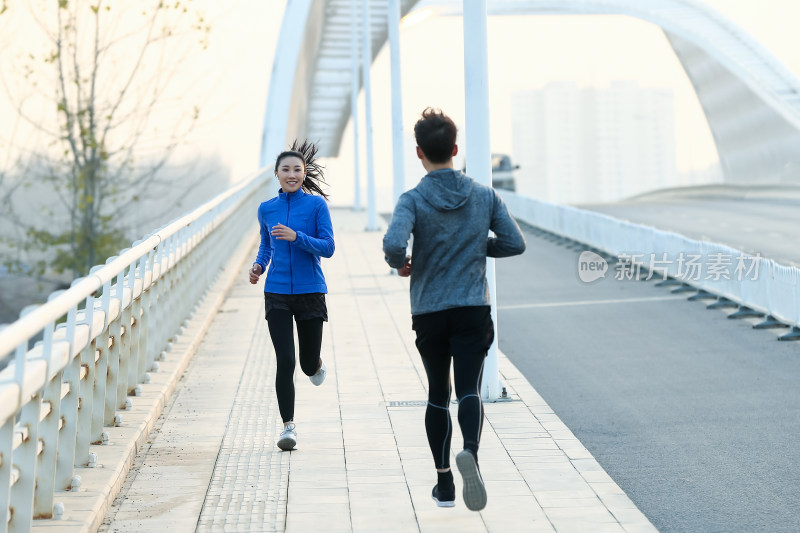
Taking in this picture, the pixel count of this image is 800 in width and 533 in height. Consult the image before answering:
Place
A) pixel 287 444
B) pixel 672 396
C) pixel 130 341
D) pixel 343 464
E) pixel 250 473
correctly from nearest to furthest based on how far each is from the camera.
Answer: pixel 250 473
pixel 343 464
pixel 287 444
pixel 130 341
pixel 672 396

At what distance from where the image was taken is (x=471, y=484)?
16.5 ft

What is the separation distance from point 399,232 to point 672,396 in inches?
180

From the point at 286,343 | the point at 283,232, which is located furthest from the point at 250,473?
the point at 283,232

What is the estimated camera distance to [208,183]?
131ft

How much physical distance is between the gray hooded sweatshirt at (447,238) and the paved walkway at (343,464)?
1.08 m

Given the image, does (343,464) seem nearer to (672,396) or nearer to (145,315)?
(145,315)

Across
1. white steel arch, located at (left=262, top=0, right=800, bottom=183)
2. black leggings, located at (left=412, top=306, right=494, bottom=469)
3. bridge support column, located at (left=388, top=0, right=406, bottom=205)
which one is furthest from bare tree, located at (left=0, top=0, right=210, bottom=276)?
white steel arch, located at (left=262, top=0, right=800, bottom=183)

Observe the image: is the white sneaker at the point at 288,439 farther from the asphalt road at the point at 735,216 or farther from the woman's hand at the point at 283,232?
the asphalt road at the point at 735,216

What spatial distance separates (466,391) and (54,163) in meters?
17.7

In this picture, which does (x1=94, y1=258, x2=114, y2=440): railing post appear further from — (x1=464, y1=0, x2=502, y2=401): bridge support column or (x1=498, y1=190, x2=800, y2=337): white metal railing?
(x1=498, y1=190, x2=800, y2=337): white metal railing

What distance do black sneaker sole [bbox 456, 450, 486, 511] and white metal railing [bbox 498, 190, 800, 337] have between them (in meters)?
7.96

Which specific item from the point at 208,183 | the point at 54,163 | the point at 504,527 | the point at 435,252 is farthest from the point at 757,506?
the point at 208,183

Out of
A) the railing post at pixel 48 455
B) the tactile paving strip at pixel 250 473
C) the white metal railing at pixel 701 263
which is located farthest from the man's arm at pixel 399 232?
the white metal railing at pixel 701 263

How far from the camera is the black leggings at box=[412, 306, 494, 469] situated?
5293mm
